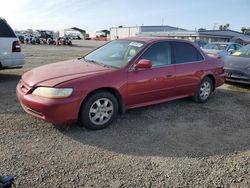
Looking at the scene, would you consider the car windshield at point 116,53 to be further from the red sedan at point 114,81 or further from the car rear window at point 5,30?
the car rear window at point 5,30

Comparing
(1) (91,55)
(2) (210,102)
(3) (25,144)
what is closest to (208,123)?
(2) (210,102)

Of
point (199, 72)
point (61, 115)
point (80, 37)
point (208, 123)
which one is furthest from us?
point (80, 37)

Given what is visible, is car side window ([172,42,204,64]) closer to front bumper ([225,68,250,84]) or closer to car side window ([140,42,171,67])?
car side window ([140,42,171,67])

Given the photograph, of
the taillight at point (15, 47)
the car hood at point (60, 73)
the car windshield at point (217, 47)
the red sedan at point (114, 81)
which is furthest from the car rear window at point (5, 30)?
the car windshield at point (217, 47)

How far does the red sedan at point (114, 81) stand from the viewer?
404 cm

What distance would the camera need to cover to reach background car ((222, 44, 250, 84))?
8.12 m

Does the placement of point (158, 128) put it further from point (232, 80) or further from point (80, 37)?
point (80, 37)

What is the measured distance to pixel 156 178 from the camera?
317cm

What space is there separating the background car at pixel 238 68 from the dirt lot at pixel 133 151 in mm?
2999

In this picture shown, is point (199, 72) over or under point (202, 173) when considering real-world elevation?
over

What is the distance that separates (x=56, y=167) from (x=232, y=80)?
6.91 metres

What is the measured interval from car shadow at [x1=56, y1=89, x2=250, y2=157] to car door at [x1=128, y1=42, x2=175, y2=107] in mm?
414

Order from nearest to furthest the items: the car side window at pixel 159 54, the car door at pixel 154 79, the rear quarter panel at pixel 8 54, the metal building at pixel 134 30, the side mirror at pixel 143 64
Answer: the side mirror at pixel 143 64
the car door at pixel 154 79
the car side window at pixel 159 54
the rear quarter panel at pixel 8 54
the metal building at pixel 134 30

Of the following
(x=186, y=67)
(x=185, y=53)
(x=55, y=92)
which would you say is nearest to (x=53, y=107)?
(x=55, y=92)
